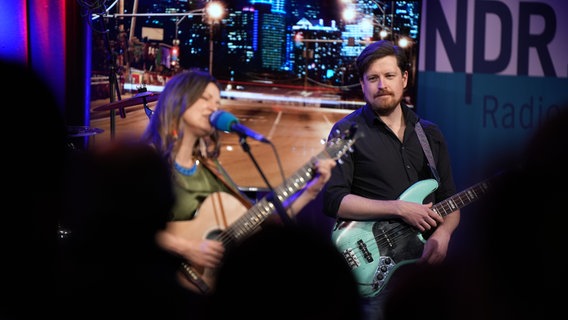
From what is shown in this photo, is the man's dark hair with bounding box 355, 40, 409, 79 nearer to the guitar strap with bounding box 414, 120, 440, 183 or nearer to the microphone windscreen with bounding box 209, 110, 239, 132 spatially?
the guitar strap with bounding box 414, 120, 440, 183

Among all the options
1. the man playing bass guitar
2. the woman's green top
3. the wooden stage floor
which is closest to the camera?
the woman's green top

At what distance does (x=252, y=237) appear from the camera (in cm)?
118

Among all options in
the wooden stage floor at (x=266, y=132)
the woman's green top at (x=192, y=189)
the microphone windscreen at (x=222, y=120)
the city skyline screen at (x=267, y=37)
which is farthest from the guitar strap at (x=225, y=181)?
the city skyline screen at (x=267, y=37)

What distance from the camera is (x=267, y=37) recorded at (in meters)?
5.18

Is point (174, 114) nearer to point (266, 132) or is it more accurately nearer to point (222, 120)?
point (222, 120)

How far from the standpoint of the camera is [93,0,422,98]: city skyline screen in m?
4.93

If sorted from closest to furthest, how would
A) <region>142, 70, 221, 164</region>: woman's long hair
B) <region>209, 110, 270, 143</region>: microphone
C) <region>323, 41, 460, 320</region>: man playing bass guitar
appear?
<region>209, 110, 270, 143</region>: microphone
<region>142, 70, 221, 164</region>: woman's long hair
<region>323, 41, 460, 320</region>: man playing bass guitar

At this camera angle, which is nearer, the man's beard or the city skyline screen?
the man's beard

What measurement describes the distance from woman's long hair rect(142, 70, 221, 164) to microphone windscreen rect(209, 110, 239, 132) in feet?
0.54

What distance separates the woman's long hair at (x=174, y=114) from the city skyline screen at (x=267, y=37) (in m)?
2.24

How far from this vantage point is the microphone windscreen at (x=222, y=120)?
2516 millimetres

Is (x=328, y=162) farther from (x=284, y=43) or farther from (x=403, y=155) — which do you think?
(x=284, y=43)

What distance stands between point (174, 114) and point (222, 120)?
0.30m

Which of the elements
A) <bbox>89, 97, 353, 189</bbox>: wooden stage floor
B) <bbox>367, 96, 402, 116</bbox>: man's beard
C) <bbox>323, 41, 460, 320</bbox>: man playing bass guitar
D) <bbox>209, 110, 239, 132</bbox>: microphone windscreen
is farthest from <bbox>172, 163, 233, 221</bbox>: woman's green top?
<bbox>89, 97, 353, 189</bbox>: wooden stage floor
